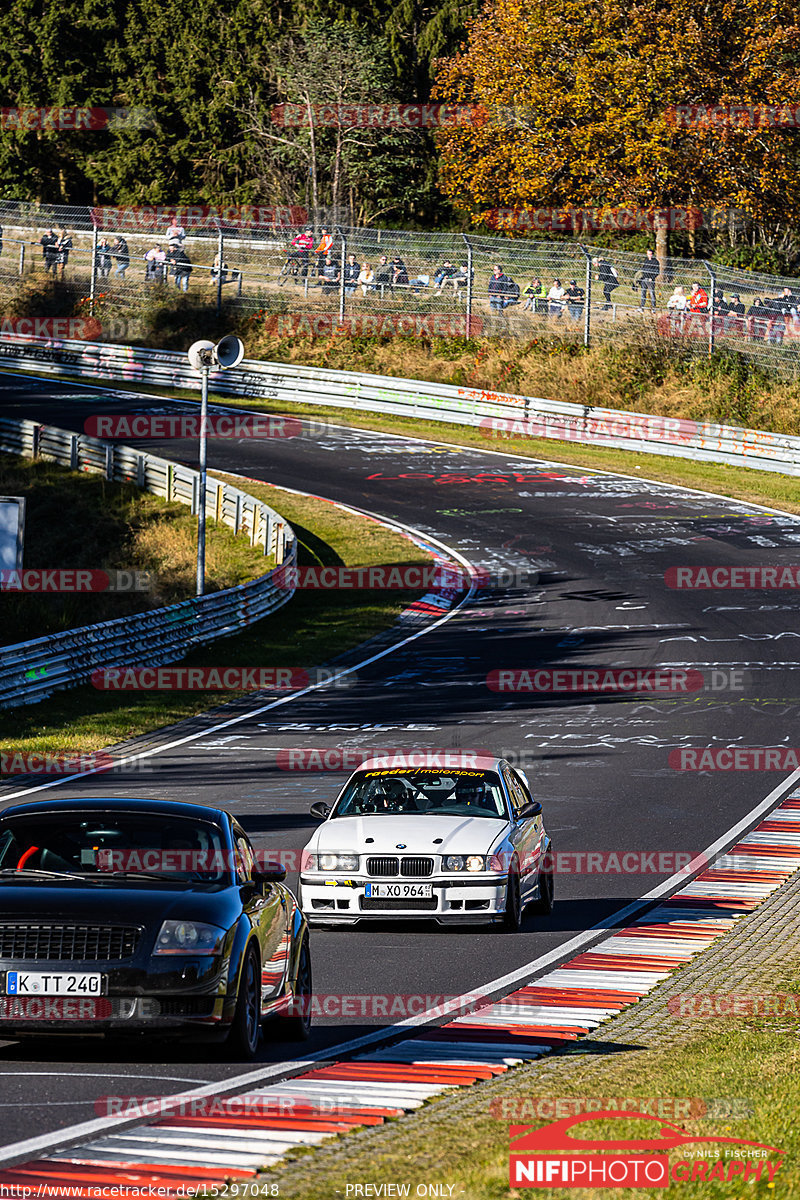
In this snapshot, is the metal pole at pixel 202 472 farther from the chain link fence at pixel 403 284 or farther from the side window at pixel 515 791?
the chain link fence at pixel 403 284

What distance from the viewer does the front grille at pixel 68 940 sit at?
7969 millimetres

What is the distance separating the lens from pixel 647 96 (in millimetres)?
54281

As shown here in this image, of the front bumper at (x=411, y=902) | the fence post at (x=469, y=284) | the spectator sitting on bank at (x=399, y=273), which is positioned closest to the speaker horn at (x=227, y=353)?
the front bumper at (x=411, y=902)

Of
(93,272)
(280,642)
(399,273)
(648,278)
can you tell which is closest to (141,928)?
(280,642)

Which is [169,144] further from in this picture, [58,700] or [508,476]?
[58,700]

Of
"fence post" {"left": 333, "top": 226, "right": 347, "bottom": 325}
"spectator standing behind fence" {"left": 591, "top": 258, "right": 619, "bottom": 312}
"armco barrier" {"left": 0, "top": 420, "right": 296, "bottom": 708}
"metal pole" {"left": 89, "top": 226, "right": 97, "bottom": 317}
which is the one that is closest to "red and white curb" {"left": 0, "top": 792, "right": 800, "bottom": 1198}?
"armco barrier" {"left": 0, "top": 420, "right": 296, "bottom": 708}

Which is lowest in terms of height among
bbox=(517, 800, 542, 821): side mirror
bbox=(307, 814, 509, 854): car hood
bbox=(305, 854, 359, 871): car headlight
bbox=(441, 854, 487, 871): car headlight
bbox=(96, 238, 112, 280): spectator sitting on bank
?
bbox=(305, 854, 359, 871): car headlight

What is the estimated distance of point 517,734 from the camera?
22641mm

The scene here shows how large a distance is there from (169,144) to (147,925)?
253 ft

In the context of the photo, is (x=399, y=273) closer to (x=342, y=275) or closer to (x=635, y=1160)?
(x=342, y=275)

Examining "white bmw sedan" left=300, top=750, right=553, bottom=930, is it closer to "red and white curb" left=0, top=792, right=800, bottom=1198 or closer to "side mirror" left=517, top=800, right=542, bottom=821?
"side mirror" left=517, top=800, right=542, bottom=821

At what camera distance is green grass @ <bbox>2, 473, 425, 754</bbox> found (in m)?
22.8

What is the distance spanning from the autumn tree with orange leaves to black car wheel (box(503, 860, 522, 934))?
44.8m

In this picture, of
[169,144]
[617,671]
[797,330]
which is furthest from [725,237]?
[617,671]
